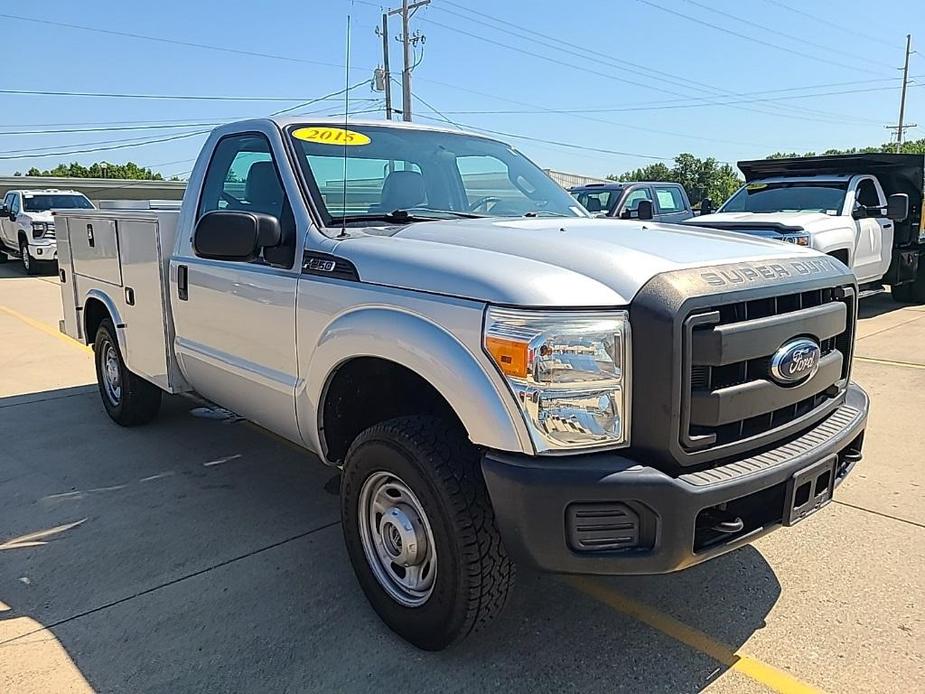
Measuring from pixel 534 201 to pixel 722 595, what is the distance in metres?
2.13

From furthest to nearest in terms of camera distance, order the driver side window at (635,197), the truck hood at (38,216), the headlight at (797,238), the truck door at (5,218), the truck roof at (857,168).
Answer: the truck door at (5,218) < the truck hood at (38,216) < the driver side window at (635,197) < the truck roof at (857,168) < the headlight at (797,238)

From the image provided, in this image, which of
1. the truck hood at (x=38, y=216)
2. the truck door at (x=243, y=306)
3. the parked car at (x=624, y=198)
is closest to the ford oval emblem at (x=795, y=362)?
the truck door at (x=243, y=306)

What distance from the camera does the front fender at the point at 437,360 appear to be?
233 cm

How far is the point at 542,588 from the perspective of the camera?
326 cm

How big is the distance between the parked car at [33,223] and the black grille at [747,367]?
1663cm

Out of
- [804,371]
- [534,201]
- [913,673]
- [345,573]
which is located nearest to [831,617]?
[913,673]

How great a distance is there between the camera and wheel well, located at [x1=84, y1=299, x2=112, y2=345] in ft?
18.5

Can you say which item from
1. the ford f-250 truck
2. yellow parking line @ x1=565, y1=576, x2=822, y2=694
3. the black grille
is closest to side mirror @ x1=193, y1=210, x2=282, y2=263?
the ford f-250 truck

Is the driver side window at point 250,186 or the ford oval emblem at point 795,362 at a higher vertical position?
the driver side window at point 250,186

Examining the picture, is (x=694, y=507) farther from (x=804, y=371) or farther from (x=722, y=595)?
(x=722, y=595)

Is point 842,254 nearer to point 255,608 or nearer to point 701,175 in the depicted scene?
point 255,608

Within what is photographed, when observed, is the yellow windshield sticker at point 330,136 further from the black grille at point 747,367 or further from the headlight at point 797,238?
the headlight at point 797,238

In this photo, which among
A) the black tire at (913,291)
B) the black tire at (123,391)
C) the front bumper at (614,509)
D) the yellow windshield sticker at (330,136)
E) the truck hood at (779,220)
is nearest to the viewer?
the front bumper at (614,509)

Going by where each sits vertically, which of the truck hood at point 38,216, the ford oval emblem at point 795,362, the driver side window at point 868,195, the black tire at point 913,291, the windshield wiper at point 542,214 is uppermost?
the driver side window at point 868,195
